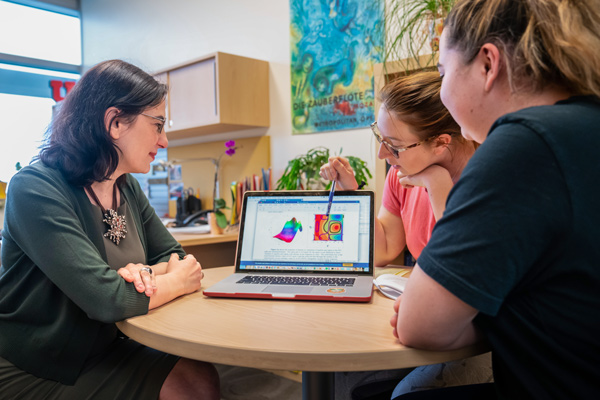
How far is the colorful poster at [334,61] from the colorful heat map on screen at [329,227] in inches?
50.1

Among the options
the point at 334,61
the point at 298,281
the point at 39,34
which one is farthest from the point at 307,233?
the point at 39,34

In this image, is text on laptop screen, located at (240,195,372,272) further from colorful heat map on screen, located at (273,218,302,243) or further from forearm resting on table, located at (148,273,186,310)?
forearm resting on table, located at (148,273,186,310)

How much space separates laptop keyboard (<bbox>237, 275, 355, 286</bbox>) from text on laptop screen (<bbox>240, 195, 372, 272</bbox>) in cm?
5

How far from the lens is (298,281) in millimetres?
1165

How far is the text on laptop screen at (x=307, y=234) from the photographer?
123 centimetres

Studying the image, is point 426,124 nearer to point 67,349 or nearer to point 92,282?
point 92,282

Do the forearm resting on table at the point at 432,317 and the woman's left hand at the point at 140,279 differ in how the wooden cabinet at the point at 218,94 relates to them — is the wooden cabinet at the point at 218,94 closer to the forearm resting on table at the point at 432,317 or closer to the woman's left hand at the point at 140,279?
the woman's left hand at the point at 140,279

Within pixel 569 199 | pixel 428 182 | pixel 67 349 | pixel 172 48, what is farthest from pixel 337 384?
pixel 172 48

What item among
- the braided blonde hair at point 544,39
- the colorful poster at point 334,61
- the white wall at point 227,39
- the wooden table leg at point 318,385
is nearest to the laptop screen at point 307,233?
the wooden table leg at point 318,385

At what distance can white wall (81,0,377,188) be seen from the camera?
9.00 feet

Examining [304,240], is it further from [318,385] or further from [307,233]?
[318,385]

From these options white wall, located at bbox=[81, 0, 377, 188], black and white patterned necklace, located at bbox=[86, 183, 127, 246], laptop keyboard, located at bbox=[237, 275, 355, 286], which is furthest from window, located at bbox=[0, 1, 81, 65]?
laptop keyboard, located at bbox=[237, 275, 355, 286]

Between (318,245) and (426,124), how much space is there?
0.49m

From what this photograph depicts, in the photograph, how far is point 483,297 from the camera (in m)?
0.61
